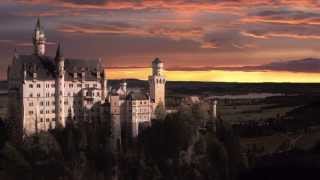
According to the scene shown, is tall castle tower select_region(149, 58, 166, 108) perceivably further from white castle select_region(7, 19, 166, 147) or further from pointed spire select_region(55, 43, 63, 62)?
pointed spire select_region(55, 43, 63, 62)

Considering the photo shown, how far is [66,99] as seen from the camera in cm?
6494

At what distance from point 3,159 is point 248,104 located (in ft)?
289

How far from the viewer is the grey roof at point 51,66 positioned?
64.7 m

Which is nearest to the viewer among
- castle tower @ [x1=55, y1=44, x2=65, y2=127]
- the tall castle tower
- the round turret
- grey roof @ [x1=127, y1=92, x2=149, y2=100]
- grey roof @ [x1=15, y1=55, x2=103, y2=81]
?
grey roof @ [x1=127, y1=92, x2=149, y2=100]

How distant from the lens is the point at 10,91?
214ft

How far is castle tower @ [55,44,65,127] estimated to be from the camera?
209 feet

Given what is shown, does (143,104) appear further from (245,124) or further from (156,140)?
(245,124)

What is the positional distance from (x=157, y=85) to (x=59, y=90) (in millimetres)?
10919

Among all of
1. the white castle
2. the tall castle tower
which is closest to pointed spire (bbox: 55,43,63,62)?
the white castle

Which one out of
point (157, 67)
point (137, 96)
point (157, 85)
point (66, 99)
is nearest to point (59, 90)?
point (66, 99)

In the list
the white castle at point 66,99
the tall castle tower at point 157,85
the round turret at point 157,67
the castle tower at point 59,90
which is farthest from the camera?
the round turret at point 157,67

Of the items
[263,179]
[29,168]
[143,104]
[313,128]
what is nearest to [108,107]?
[143,104]

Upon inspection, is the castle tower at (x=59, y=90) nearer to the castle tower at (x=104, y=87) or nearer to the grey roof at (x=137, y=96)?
the castle tower at (x=104, y=87)

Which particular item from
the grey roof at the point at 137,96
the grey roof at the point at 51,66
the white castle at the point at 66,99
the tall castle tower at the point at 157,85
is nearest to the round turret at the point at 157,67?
the tall castle tower at the point at 157,85
